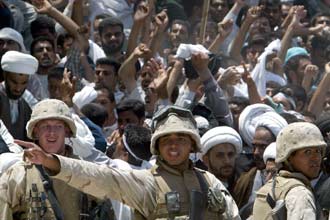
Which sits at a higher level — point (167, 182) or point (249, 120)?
point (167, 182)

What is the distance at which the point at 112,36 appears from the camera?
1866 centimetres

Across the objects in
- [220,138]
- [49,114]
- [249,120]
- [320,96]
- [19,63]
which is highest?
[49,114]

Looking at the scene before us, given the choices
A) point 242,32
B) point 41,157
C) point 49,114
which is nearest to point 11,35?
point 242,32

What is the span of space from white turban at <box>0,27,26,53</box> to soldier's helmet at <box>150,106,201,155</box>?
4.46 metres

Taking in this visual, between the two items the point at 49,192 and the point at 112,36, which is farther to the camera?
the point at 112,36

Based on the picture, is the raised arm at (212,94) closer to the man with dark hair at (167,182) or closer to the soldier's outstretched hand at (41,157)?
the man with dark hair at (167,182)

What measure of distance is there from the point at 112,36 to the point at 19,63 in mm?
2770

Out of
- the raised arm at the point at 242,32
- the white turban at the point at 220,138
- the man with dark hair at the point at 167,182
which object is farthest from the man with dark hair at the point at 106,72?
the man with dark hair at the point at 167,182

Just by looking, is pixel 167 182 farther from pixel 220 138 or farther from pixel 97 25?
pixel 97 25

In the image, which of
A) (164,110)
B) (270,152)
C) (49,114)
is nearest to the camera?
(164,110)

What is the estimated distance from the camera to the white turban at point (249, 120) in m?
16.7

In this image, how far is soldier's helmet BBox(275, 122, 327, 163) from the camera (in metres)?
12.8

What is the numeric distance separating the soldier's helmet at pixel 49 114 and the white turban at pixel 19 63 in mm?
2526

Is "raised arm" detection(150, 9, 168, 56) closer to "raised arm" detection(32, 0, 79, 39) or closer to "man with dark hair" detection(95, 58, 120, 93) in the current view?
"raised arm" detection(32, 0, 79, 39)
